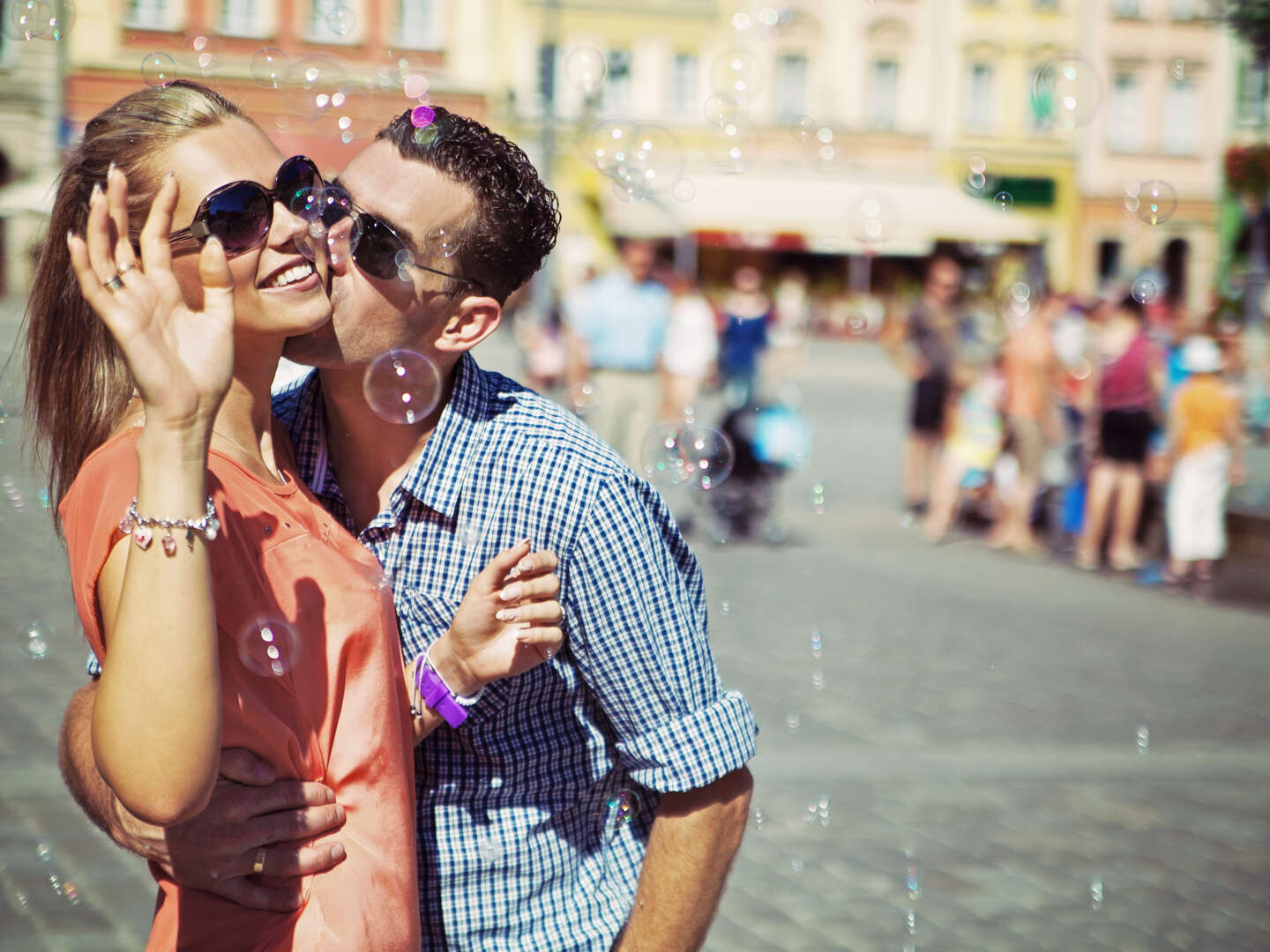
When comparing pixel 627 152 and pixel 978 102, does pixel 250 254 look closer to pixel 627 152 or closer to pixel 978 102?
pixel 627 152

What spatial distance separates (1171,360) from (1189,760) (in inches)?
178

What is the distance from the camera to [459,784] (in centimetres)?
161

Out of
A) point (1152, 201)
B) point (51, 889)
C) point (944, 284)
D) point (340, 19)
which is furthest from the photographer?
point (944, 284)

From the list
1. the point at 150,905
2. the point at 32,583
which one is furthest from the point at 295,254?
the point at 32,583

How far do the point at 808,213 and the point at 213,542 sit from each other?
28802 millimetres

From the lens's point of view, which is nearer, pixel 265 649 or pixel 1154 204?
pixel 265 649

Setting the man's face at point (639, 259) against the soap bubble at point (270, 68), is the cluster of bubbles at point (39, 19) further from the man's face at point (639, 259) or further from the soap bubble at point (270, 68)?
the man's face at point (639, 259)

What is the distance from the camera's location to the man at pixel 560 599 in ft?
5.17

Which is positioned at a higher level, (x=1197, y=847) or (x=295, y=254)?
(x=295, y=254)

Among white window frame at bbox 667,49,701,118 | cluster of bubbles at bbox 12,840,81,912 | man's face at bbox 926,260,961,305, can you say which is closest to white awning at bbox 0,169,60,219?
cluster of bubbles at bbox 12,840,81,912

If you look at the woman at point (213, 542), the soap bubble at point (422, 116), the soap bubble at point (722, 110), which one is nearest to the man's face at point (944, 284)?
the soap bubble at point (722, 110)

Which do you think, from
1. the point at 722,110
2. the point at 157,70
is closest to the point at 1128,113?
the point at 722,110

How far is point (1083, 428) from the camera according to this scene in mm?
10000

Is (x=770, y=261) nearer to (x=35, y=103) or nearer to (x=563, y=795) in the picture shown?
(x=35, y=103)
